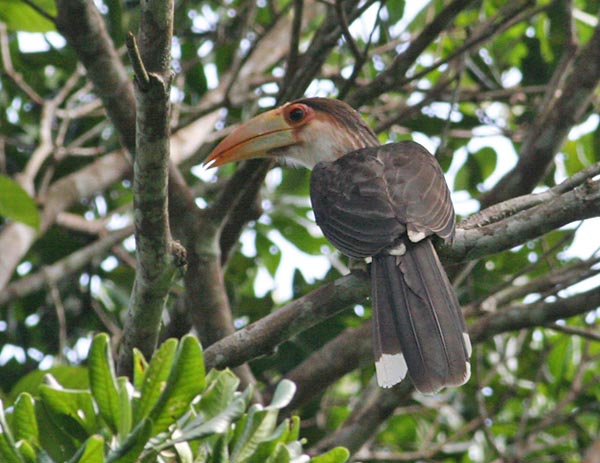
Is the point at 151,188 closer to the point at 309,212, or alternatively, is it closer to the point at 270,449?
the point at 270,449

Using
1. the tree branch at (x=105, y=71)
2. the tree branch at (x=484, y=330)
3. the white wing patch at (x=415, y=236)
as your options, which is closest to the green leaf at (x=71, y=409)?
the white wing patch at (x=415, y=236)

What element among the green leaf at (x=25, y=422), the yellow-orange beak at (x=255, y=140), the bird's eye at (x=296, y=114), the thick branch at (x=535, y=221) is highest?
the bird's eye at (x=296, y=114)

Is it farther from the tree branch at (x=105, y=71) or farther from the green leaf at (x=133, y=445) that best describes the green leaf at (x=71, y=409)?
the tree branch at (x=105, y=71)

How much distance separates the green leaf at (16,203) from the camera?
4727 millimetres

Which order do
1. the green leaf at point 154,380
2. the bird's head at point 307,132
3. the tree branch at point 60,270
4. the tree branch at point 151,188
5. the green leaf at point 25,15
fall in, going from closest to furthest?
the green leaf at point 154,380
the tree branch at point 151,188
the bird's head at point 307,132
the green leaf at point 25,15
the tree branch at point 60,270

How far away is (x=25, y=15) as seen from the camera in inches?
206

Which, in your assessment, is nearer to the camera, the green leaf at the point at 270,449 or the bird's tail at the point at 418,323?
the green leaf at the point at 270,449

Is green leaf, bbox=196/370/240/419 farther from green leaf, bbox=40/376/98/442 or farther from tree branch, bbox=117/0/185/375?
tree branch, bbox=117/0/185/375

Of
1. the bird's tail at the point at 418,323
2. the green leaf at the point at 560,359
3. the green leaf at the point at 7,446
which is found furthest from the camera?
the green leaf at the point at 560,359

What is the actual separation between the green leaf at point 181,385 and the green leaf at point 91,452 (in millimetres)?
256

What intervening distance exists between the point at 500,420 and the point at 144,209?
3857 mm

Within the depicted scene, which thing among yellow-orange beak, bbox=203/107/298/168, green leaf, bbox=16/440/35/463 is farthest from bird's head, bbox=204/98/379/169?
green leaf, bbox=16/440/35/463

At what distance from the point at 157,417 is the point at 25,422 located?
40cm

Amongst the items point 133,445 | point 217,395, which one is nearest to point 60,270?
point 217,395
